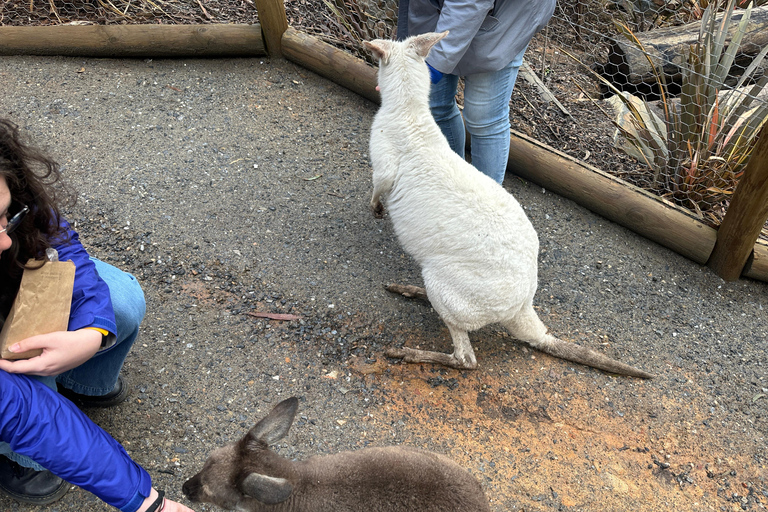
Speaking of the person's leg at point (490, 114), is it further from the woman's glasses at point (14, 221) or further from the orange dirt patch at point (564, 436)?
the woman's glasses at point (14, 221)

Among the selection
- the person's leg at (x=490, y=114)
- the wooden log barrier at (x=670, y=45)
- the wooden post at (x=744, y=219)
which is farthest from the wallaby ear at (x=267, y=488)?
the wooden log barrier at (x=670, y=45)

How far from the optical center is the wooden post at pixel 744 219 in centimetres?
308

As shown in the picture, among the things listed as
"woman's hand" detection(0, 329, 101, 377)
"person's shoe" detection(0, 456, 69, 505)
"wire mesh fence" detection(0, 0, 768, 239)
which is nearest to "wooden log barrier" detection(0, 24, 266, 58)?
"wire mesh fence" detection(0, 0, 768, 239)

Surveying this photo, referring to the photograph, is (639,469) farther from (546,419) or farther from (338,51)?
(338,51)

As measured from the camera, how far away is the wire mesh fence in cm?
362

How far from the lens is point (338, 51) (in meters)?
4.74

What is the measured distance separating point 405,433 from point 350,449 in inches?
11.2

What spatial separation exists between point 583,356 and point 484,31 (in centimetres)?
184

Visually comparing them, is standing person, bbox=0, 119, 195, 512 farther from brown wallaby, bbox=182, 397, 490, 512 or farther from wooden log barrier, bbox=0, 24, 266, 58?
wooden log barrier, bbox=0, 24, 266, 58

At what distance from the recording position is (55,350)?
1864 mm

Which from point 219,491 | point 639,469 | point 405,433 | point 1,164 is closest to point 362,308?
point 405,433

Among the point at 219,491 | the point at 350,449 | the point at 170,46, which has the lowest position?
the point at 350,449

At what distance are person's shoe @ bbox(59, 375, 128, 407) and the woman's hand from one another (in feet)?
2.22

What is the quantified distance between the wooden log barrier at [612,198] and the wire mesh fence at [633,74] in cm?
16
